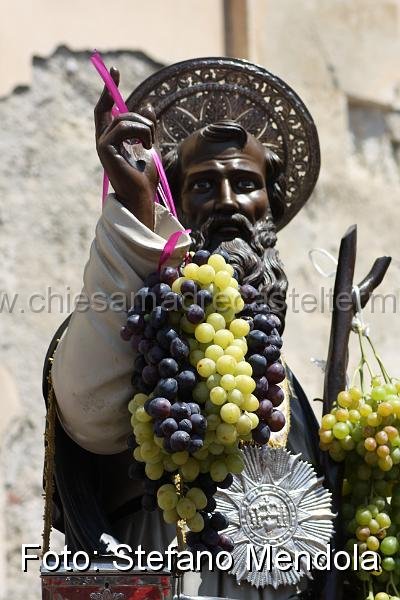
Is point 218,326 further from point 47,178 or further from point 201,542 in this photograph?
point 47,178

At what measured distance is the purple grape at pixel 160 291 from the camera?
224 centimetres

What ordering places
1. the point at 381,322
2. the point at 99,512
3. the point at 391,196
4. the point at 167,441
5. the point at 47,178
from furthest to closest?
the point at 391,196 → the point at 381,322 → the point at 47,178 → the point at 99,512 → the point at 167,441

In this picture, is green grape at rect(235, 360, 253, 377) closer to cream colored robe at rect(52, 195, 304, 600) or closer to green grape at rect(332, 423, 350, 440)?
cream colored robe at rect(52, 195, 304, 600)

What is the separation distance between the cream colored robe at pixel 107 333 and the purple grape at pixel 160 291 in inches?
2.1

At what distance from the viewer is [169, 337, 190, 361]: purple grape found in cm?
220

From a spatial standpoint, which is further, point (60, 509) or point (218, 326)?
point (60, 509)

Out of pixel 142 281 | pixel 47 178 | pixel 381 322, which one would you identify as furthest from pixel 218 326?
pixel 381 322

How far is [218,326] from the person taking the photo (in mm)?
2230

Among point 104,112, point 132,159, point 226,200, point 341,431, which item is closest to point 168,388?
point 132,159

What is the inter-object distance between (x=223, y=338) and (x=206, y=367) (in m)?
0.05

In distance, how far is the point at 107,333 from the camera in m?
2.33

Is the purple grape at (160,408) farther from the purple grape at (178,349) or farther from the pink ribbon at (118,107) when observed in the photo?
the pink ribbon at (118,107)

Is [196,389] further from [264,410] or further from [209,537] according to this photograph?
[209,537]

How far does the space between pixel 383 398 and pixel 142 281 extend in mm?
581
